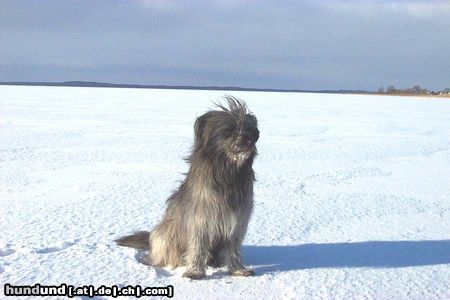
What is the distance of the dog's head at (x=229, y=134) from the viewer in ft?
11.9

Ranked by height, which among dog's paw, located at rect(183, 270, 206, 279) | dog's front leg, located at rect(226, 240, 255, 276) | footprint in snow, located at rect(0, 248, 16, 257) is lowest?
footprint in snow, located at rect(0, 248, 16, 257)

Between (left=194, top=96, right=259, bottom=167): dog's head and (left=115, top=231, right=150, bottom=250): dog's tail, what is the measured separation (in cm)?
117

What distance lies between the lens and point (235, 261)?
4.05 m

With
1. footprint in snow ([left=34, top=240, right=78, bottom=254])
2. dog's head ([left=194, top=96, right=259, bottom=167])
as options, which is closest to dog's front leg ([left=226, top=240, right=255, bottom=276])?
dog's head ([left=194, top=96, right=259, bottom=167])

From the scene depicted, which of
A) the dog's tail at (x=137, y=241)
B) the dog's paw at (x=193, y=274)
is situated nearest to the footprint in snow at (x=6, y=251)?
the dog's tail at (x=137, y=241)

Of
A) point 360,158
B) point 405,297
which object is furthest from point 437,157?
point 405,297

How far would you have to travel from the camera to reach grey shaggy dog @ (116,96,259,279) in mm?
3725

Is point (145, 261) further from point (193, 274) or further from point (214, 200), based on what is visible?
point (214, 200)

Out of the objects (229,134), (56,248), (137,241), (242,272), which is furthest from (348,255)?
(56,248)

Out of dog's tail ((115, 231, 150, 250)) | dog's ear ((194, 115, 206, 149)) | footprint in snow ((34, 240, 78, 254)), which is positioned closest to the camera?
dog's ear ((194, 115, 206, 149))

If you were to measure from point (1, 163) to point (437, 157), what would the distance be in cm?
848

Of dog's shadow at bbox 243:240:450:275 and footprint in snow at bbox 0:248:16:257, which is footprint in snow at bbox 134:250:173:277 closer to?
dog's shadow at bbox 243:240:450:275

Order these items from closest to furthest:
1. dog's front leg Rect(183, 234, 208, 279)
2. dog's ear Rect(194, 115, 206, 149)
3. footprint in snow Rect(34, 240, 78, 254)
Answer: dog's ear Rect(194, 115, 206, 149) → dog's front leg Rect(183, 234, 208, 279) → footprint in snow Rect(34, 240, 78, 254)

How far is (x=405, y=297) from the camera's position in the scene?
12.2 ft
